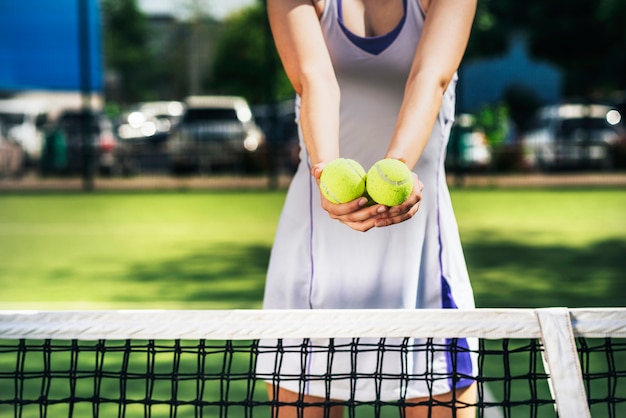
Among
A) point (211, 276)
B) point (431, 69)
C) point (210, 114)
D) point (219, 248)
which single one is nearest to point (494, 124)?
point (210, 114)

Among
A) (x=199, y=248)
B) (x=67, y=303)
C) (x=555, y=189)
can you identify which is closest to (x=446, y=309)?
(x=67, y=303)

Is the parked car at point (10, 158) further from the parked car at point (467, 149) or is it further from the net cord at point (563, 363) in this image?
the net cord at point (563, 363)

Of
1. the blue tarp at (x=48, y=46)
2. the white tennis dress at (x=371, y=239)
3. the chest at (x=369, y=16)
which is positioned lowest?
the white tennis dress at (x=371, y=239)

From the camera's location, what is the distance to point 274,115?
1594 cm

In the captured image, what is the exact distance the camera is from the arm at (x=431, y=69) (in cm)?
197

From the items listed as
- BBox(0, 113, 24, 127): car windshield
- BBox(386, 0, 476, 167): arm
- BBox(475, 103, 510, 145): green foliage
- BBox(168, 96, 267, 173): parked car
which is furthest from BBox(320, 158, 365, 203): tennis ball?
BBox(0, 113, 24, 127): car windshield

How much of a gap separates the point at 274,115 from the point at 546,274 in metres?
8.74

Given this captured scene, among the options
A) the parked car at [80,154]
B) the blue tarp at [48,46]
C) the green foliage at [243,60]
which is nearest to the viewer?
the blue tarp at [48,46]

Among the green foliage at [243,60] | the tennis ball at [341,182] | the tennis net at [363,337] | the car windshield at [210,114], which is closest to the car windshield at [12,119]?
the car windshield at [210,114]

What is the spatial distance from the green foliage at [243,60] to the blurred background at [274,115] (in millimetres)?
609

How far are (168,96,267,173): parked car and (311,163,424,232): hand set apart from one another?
15.5 m

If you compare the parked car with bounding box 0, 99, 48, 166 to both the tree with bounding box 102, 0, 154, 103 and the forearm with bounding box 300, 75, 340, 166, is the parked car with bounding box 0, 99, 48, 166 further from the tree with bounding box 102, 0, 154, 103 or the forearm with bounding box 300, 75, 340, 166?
the tree with bounding box 102, 0, 154, 103

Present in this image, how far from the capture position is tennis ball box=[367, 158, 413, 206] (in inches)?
70.9

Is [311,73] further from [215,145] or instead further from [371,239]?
[215,145]
